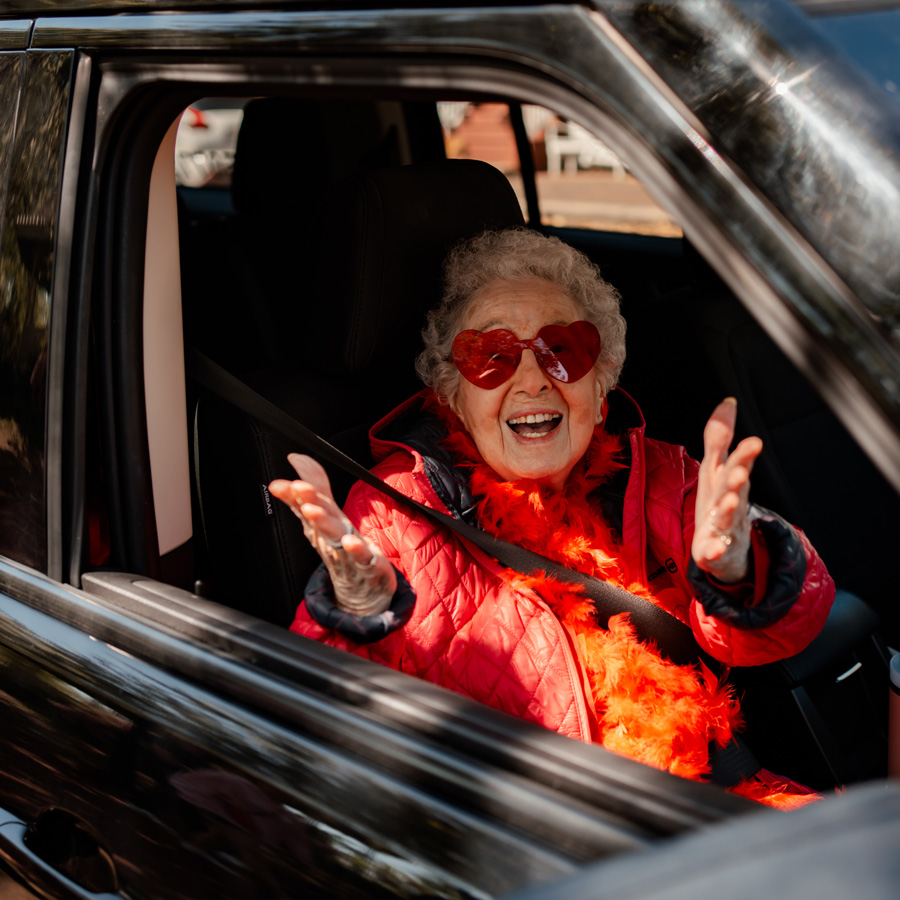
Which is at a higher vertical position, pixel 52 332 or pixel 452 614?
pixel 52 332

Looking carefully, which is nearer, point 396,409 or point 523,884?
point 523,884

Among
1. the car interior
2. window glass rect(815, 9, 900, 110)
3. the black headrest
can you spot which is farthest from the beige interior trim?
window glass rect(815, 9, 900, 110)

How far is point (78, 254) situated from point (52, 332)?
11 cm

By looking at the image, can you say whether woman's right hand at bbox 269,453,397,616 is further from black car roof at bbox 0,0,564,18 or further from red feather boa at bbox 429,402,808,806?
black car roof at bbox 0,0,564,18

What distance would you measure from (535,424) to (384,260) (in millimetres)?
451

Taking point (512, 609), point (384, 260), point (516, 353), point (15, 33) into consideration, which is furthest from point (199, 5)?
point (512, 609)

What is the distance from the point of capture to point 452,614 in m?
1.60

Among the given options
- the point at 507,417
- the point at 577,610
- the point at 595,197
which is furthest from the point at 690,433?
the point at 595,197

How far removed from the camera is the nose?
1824mm

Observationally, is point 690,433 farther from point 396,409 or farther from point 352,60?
point 352,60

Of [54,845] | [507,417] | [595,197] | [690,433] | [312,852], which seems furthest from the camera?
[595,197]

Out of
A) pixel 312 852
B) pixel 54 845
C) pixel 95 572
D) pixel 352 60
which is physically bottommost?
pixel 54 845

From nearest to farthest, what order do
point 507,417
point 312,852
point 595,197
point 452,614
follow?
point 312,852 < point 452,614 < point 507,417 < point 595,197

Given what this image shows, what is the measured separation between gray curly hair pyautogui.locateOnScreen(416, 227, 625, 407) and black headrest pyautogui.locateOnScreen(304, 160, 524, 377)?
48 mm
